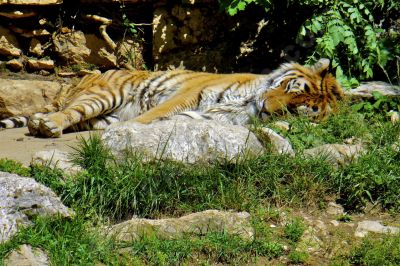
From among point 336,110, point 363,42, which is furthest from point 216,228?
point 363,42

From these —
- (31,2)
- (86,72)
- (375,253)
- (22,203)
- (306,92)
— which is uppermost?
(31,2)

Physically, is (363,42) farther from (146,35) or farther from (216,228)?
(216,228)

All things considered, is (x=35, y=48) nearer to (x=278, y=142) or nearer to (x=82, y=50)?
(x=82, y=50)

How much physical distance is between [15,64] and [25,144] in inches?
104

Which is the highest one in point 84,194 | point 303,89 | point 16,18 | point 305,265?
point 16,18

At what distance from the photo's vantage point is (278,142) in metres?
5.41

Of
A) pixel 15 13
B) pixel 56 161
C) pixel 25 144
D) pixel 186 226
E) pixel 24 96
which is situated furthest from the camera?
pixel 15 13

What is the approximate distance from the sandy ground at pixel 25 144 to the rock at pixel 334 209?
184cm

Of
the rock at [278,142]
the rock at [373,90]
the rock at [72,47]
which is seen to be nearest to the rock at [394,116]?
the rock at [373,90]

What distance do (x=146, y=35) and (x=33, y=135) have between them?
8.52 ft

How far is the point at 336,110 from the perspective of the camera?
6.43 m

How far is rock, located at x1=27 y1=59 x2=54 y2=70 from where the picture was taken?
8398mm

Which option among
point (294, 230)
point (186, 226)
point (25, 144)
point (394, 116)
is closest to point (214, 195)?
point (186, 226)

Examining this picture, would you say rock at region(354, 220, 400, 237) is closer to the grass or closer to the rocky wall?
the grass
